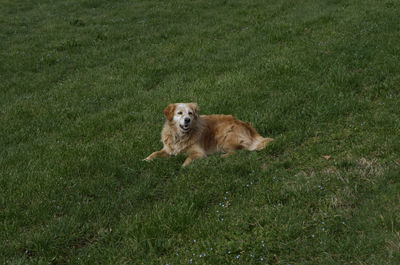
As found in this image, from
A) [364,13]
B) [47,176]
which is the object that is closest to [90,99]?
[47,176]

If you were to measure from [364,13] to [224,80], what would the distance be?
748cm

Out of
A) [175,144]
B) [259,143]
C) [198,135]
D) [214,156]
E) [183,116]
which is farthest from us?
[198,135]

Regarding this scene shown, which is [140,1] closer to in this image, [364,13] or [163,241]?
[364,13]

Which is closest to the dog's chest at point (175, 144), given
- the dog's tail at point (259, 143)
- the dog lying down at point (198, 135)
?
the dog lying down at point (198, 135)

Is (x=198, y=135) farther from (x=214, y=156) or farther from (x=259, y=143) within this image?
(x=259, y=143)

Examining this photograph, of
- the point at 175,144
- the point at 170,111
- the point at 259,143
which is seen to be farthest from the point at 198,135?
the point at 259,143

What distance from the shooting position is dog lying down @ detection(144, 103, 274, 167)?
7113 mm

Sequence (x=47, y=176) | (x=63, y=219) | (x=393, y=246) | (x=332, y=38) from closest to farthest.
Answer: (x=393, y=246)
(x=63, y=219)
(x=47, y=176)
(x=332, y=38)

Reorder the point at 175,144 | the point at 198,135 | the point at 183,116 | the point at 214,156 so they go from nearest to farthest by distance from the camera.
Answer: the point at 214,156 → the point at 183,116 → the point at 175,144 → the point at 198,135

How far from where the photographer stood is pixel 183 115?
715cm

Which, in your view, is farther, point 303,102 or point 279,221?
point 303,102

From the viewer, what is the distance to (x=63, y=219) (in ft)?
16.8

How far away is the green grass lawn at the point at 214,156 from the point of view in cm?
442

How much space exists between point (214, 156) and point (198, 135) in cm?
80
